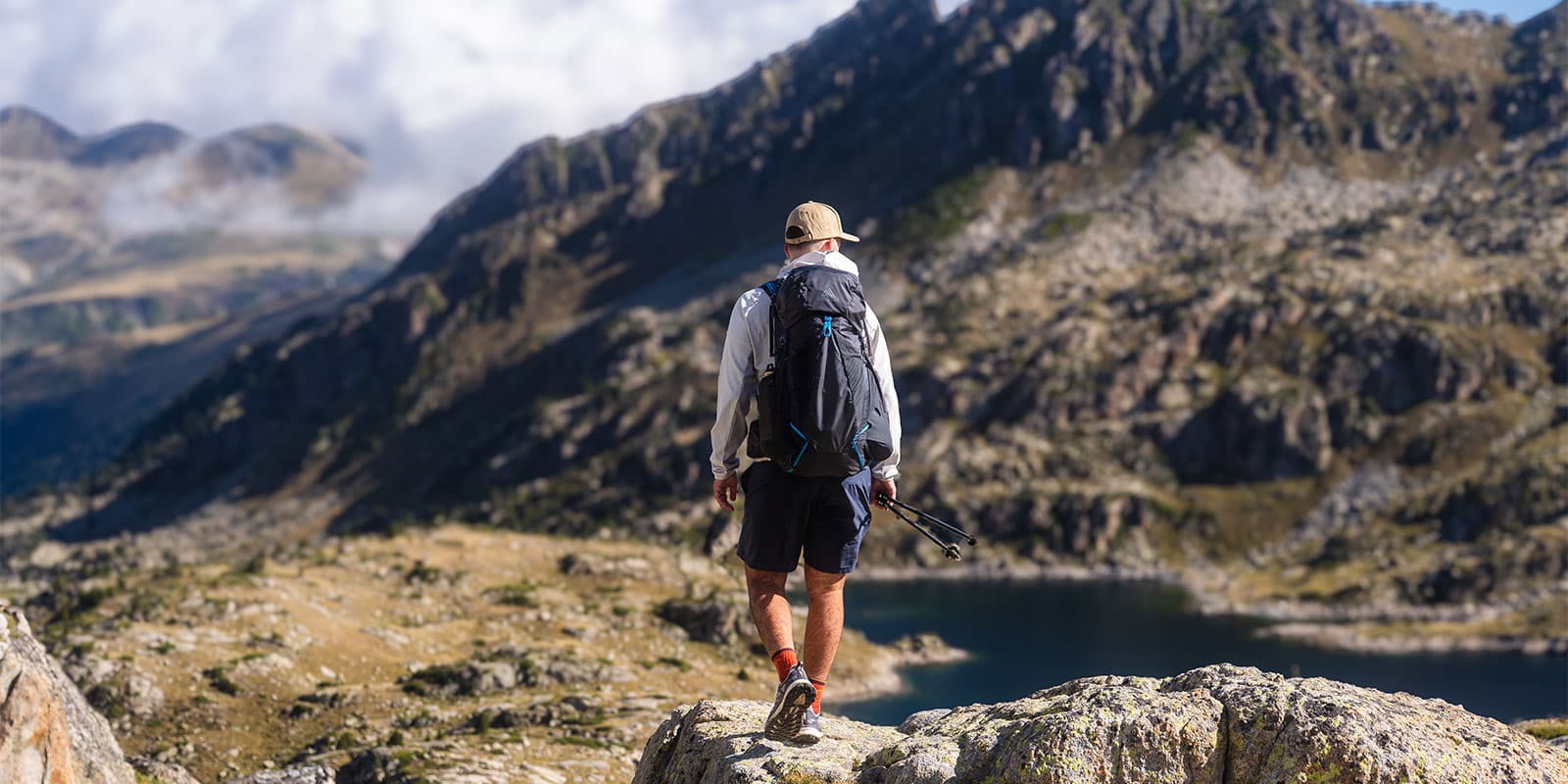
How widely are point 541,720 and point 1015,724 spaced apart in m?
23.2

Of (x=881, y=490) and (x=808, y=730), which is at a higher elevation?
(x=881, y=490)

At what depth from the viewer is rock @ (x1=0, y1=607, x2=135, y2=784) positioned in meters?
14.1

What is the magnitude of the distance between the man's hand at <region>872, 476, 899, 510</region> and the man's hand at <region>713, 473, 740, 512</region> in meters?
1.71

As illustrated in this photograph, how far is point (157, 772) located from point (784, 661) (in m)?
12.6

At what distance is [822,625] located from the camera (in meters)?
14.4

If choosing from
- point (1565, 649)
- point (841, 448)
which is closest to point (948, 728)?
point (841, 448)

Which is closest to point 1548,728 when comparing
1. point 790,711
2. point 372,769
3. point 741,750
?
point 790,711

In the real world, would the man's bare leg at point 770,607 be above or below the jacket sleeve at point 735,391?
below

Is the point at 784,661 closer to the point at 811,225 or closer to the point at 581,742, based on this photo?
the point at 811,225

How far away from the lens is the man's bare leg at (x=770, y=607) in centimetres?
1435

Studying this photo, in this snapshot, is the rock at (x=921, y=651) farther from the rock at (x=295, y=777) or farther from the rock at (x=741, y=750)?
→ the rock at (x=741, y=750)

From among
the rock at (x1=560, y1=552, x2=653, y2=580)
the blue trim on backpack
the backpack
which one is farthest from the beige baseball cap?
the rock at (x1=560, y1=552, x2=653, y2=580)

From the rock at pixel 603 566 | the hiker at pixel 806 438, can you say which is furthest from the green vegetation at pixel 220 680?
the rock at pixel 603 566

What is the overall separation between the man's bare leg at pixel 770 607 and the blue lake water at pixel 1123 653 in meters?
84.8
